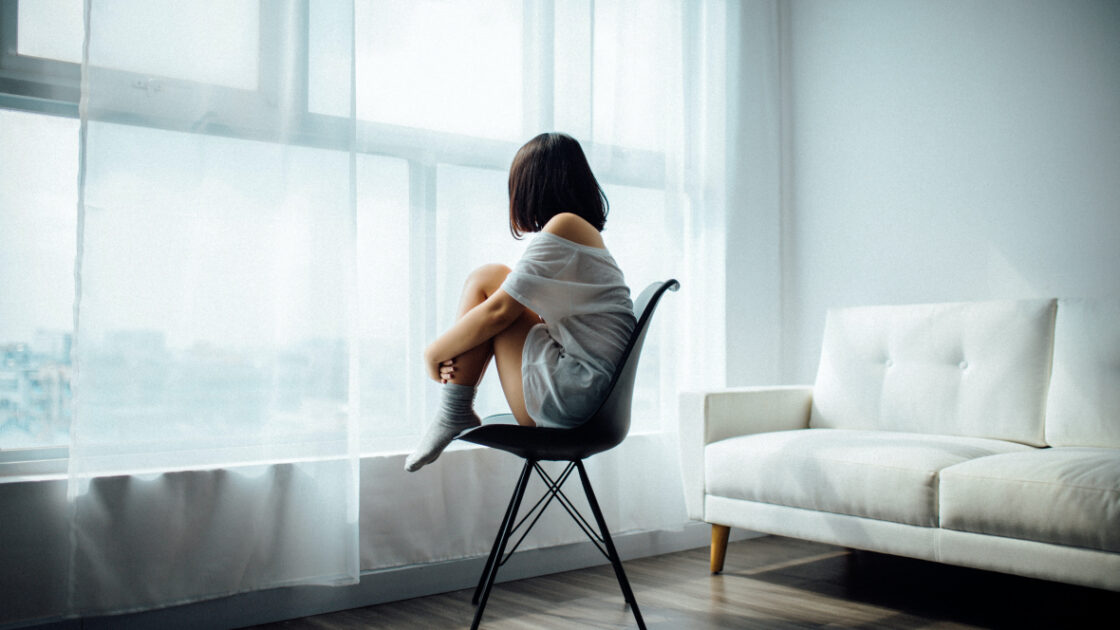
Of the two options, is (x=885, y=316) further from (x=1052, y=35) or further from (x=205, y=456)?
(x=205, y=456)

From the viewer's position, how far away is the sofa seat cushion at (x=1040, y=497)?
5.69ft

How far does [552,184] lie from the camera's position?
6.54 feet

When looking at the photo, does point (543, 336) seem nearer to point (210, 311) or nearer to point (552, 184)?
point (552, 184)

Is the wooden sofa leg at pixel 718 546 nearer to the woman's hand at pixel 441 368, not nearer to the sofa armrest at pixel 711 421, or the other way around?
the sofa armrest at pixel 711 421

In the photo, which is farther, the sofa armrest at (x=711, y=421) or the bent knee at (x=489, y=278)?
the sofa armrest at (x=711, y=421)

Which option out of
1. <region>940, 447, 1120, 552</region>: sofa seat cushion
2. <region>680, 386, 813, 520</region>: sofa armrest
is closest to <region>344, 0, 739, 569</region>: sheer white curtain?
<region>680, 386, 813, 520</region>: sofa armrest

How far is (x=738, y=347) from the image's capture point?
3.29 metres

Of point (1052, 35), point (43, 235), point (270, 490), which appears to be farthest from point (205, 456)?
point (1052, 35)

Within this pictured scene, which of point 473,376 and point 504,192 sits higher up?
point 504,192

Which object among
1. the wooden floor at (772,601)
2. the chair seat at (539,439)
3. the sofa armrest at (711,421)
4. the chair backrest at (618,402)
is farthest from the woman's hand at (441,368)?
the sofa armrest at (711,421)

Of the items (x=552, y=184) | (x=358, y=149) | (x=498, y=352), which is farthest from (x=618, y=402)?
(x=358, y=149)

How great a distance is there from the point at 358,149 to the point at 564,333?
0.93 meters

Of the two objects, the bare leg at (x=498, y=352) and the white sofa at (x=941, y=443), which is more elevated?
the bare leg at (x=498, y=352)

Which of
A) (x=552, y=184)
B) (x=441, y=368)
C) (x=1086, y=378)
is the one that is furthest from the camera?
(x=1086, y=378)
